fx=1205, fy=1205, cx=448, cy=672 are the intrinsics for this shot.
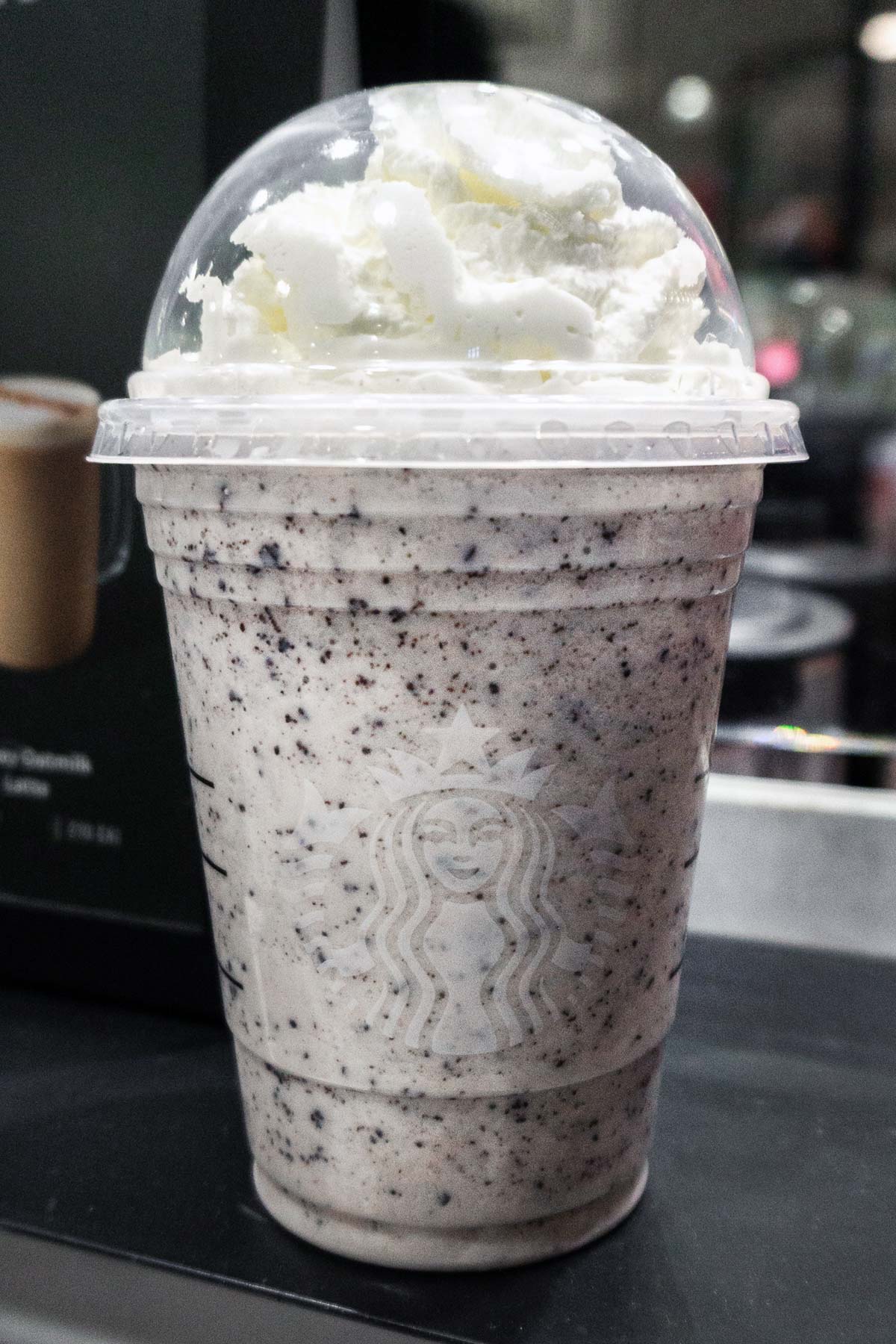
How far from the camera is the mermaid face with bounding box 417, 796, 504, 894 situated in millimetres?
623

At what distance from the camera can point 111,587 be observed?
919 millimetres

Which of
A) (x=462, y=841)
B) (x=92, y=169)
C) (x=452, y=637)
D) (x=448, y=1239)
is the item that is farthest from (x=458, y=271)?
(x=448, y=1239)

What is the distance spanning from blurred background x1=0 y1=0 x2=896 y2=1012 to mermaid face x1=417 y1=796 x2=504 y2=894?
352mm

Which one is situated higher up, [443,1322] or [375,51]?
[375,51]

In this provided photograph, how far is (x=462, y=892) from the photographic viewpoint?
2.09 feet

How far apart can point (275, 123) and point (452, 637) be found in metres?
0.45

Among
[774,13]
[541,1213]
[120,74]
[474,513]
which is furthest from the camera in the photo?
[774,13]

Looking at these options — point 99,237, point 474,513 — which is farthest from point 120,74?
point 474,513

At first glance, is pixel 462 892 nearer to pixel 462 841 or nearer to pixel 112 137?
pixel 462 841

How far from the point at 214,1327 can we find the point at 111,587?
1.69 feet

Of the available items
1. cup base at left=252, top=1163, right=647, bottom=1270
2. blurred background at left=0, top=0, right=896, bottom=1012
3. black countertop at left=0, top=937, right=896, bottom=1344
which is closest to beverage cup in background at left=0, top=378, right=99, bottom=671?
blurred background at left=0, top=0, right=896, bottom=1012

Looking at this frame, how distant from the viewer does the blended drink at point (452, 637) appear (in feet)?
1.95

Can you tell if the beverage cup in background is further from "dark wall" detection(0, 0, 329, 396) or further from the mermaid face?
the mermaid face

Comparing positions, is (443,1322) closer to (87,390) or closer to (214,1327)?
(214,1327)
